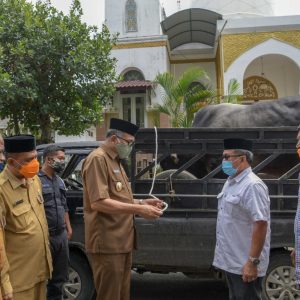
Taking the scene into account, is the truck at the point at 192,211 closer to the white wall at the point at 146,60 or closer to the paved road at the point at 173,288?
the paved road at the point at 173,288

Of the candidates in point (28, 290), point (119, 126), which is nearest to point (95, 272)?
point (28, 290)

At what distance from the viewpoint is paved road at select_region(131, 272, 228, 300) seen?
5.81 meters

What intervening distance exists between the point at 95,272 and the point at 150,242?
1271mm

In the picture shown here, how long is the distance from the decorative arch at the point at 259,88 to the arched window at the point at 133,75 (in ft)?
15.1

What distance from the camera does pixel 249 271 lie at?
3.42m

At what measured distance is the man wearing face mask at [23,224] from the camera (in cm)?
313

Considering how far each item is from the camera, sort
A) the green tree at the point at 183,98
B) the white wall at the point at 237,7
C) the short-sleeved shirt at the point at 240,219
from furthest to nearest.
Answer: the white wall at the point at 237,7 < the green tree at the point at 183,98 < the short-sleeved shirt at the point at 240,219

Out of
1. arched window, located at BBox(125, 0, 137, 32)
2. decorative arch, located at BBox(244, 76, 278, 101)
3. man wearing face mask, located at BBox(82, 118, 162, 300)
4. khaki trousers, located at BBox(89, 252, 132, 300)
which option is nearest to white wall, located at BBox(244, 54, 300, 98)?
decorative arch, located at BBox(244, 76, 278, 101)

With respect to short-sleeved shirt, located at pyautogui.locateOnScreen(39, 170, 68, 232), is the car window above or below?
above

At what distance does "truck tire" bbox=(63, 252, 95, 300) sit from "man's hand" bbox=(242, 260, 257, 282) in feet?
6.94

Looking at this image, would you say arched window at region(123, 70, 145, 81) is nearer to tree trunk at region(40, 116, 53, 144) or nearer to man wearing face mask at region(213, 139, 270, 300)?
tree trunk at region(40, 116, 53, 144)

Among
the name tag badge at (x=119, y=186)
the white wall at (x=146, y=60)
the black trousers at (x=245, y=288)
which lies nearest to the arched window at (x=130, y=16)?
the white wall at (x=146, y=60)

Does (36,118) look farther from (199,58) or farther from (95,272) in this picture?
(199,58)

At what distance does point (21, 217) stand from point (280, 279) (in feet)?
9.24
